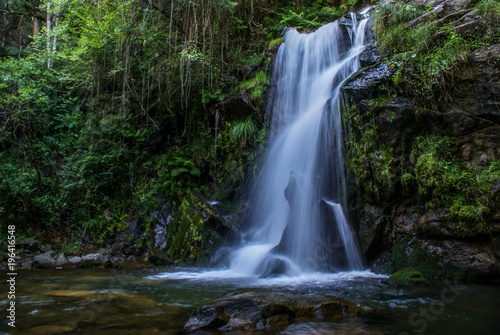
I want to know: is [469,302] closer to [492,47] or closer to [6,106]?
[492,47]

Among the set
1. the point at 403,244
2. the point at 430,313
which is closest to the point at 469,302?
the point at 430,313

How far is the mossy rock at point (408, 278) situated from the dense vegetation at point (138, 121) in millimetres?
4291

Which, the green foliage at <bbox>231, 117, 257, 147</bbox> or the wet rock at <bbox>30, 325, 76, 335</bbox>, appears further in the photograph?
the green foliage at <bbox>231, 117, 257, 147</bbox>

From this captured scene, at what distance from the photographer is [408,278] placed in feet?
15.2

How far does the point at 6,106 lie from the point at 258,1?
28.7ft

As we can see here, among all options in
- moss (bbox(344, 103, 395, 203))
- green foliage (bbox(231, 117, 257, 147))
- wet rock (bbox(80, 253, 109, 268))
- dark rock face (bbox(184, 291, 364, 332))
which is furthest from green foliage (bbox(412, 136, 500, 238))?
wet rock (bbox(80, 253, 109, 268))

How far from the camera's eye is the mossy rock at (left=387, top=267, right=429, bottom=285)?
15.1 ft

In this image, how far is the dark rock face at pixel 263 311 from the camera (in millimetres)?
2859

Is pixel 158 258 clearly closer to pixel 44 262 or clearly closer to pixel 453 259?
pixel 44 262

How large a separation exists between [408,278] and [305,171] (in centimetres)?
319

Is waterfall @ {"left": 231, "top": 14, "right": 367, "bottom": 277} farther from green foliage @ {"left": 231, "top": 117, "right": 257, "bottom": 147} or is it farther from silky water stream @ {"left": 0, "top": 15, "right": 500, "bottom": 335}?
green foliage @ {"left": 231, "top": 117, "right": 257, "bottom": 147}

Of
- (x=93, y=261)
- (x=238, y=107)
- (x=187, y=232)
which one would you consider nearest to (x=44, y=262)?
(x=93, y=261)

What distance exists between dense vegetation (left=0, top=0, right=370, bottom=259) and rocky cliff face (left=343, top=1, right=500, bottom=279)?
128 inches

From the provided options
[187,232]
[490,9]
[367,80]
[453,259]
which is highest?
[490,9]
